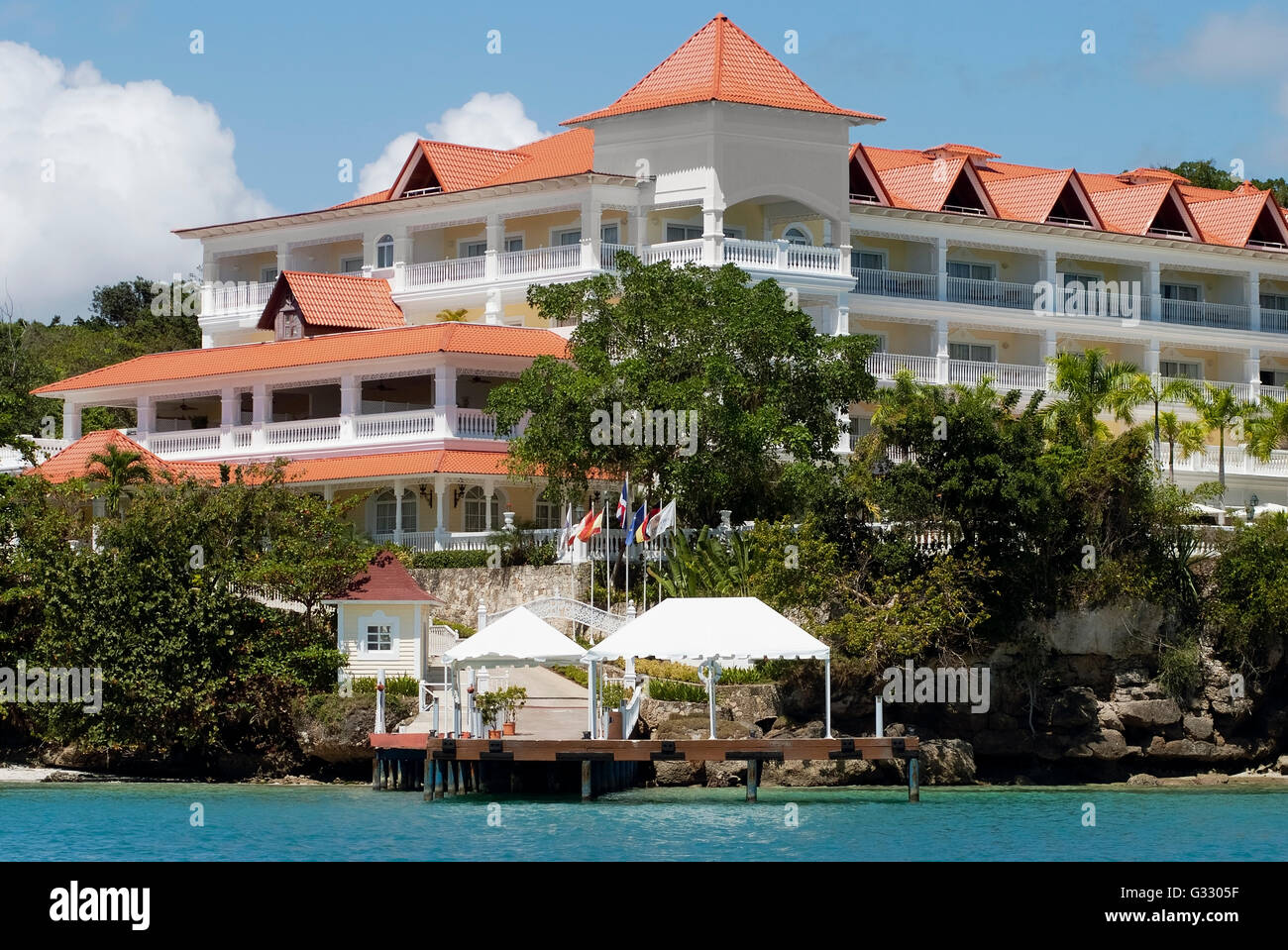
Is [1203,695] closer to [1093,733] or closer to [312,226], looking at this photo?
[1093,733]

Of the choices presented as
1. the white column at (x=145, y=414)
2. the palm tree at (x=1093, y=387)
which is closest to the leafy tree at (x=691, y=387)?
the palm tree at (x=1093, y=387)

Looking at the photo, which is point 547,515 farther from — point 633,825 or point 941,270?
point 633,825

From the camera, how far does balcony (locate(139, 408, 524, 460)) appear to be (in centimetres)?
4988

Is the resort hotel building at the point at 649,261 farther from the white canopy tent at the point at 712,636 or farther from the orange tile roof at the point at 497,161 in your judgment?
the white canopy tent at the point at 712,636

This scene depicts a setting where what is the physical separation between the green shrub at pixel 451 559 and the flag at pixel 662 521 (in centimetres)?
555

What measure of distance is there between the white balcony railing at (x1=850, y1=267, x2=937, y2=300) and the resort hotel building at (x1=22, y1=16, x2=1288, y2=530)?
7 centimetres

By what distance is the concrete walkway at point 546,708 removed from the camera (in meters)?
37.6

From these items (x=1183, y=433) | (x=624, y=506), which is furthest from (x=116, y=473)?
(x=1183, y=433)

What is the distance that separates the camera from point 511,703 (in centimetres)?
3753

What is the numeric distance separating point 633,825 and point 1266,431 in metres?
30.1

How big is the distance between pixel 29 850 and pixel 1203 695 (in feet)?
82.3

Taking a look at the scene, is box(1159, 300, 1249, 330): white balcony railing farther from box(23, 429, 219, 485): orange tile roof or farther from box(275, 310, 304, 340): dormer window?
box(23, 429, 219, 485): orange tile roof
